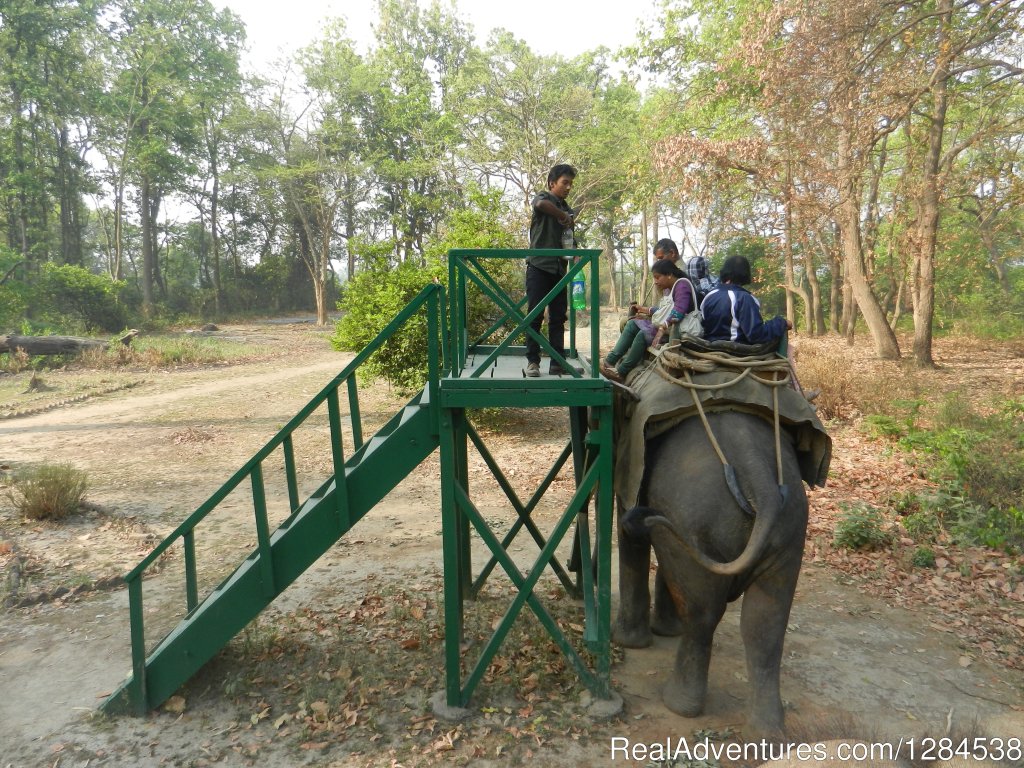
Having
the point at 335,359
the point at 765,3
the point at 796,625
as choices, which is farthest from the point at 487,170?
the point at 796,625

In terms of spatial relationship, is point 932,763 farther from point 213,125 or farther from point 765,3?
point 213,125

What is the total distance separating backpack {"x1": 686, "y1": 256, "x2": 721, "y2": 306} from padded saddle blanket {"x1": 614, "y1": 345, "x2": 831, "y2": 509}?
0.49 m

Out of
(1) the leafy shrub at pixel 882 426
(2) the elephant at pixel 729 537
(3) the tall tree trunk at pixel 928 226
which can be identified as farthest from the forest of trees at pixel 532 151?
(2) the elephant at pixel 729 537

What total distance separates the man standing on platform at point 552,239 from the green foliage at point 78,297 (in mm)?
26574

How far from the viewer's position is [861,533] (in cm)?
657

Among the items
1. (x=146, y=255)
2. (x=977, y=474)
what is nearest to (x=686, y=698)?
(x=977, y=474)

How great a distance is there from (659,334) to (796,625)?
2.64 m

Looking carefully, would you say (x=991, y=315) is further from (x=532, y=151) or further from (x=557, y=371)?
(x=557, y=371)

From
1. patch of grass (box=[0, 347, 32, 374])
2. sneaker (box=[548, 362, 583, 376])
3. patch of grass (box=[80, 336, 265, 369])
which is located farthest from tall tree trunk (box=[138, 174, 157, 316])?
sneaker (box=[548, 362, 583, 376])

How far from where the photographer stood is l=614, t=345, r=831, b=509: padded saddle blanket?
3.79 meters

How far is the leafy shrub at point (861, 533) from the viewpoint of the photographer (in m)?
6.57

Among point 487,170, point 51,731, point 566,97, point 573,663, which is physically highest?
point 566,97

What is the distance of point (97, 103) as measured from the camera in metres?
31.7

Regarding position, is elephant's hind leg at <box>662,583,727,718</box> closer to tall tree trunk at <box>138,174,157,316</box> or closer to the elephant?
the elephant
